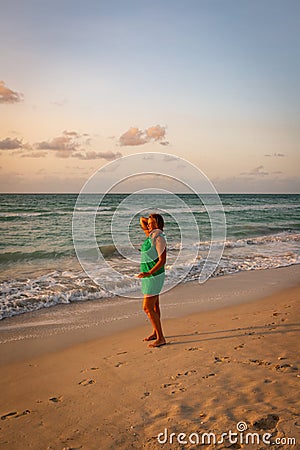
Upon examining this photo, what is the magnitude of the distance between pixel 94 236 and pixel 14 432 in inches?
667

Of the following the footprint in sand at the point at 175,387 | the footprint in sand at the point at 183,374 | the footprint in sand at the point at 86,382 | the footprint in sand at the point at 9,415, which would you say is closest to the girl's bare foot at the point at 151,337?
the footprint in sand at the point at 183,374

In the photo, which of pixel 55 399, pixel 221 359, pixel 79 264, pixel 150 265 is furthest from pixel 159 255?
pixel 79 264

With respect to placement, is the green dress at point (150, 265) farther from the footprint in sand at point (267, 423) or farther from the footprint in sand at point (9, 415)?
the footprint in sand at point (267, 423)

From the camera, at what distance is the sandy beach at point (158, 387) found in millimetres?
3133

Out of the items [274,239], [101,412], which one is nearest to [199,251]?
[274,239]

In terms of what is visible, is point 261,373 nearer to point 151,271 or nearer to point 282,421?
point 282,421

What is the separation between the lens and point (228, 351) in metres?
4.94

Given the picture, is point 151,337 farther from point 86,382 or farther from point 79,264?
point 79,264

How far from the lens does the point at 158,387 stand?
13.1 ft

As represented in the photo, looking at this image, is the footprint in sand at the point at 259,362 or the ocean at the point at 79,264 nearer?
the footprint in sand at the point at 259,362

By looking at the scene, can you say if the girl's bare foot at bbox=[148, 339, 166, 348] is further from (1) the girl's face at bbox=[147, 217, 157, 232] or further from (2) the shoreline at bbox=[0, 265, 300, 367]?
(1) the girl's face at bbox=[147, 217, 157, 232]

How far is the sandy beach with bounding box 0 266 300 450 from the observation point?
3133 mm

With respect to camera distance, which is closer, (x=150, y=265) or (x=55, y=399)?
(x=55, y=399)

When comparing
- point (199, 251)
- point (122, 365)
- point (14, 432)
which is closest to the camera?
point (14, 432)
